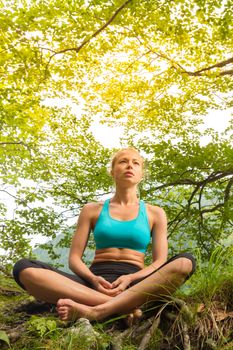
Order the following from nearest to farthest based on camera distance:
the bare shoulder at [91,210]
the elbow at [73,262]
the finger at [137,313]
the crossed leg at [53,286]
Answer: the finger at [137,313] < the crossed leg at [53,286] < the elbow at [73,262] < the bare shoulder at [91,210]

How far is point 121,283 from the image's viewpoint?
2.97 meters

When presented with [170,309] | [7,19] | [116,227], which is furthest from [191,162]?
[170,309]

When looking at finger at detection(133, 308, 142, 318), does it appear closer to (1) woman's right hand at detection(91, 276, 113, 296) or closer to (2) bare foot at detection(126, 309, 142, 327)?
(2) bare foot at detection(126, 309, 142, 327)

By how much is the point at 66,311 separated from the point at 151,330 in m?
0.56

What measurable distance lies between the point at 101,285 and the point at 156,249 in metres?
0.69

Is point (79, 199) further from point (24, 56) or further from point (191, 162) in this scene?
point (24, 56)

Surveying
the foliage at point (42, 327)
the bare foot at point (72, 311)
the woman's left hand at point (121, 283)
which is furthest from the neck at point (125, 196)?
Result: the foliage at point (42, 327)

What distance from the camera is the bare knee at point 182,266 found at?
2.64 meters

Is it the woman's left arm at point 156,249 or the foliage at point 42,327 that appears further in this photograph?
the woman's left arm at point 156,249

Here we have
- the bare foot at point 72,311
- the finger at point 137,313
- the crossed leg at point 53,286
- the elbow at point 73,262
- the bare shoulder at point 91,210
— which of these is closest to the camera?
the bare foot at point 72,311

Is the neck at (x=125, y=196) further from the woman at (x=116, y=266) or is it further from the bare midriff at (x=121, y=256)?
the bare midriff at (x=121, y=256)

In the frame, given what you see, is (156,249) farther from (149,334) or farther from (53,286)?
(149,334)

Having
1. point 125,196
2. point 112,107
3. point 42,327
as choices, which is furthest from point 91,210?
point 112,107

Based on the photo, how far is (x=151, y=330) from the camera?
7.84 ft
